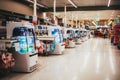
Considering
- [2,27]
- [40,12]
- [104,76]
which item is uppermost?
[40,12]

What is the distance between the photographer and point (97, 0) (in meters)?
18.4

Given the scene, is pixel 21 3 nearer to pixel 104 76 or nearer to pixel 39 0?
pixel 39 0

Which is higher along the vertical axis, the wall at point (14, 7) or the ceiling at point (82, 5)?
the ceiling at point (82, 5)

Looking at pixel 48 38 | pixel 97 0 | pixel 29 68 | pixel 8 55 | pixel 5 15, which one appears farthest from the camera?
pixel 97 0

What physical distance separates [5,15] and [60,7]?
43.5 ft

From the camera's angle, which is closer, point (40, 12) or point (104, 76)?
point (104, 76)

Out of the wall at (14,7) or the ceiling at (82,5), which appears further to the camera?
the ceiling at (82,5)

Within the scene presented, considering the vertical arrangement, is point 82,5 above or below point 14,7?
above

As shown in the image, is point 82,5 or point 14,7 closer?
point 14,7

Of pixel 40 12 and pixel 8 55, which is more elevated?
pixel 40 12

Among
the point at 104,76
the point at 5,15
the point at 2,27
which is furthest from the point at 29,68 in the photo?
the point at 5,15

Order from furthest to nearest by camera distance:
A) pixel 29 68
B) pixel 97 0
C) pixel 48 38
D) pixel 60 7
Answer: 1. pixel 60 7
2. pixel 97 0
3. pixel 48 38
4. pixel 29 68

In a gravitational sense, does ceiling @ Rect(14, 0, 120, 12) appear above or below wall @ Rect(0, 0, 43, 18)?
above

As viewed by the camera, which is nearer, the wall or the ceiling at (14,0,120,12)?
the wall
